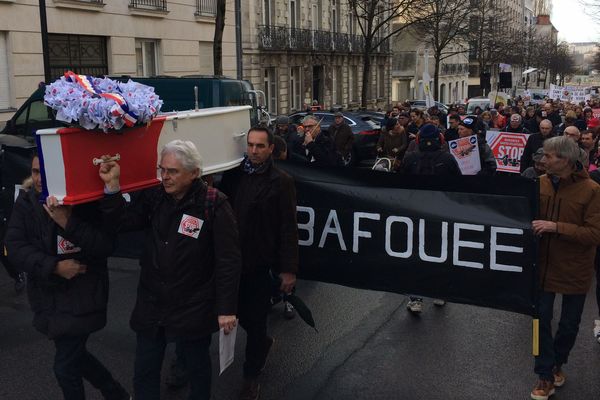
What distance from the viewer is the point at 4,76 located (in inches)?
695

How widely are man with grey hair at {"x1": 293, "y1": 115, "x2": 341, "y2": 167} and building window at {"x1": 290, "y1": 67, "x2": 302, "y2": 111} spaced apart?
1064 inches

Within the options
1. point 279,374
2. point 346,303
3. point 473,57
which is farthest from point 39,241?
point 473,57

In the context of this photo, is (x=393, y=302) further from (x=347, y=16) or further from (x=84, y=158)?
(x=347, y=16)

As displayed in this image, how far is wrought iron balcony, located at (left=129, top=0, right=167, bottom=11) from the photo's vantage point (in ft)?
73.5

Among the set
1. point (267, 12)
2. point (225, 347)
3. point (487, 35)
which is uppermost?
point (487, 35)

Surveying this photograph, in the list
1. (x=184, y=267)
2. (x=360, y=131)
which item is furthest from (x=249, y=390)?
(x=360, y=131)

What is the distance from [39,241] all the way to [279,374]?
2.14 m

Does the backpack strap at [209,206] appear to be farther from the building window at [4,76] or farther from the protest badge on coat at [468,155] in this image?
the building window at [4,76]

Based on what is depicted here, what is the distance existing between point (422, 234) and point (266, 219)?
1.09 m

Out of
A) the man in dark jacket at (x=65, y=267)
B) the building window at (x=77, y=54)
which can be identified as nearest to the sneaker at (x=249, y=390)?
the man in dark jacket at (x=65, y=267)

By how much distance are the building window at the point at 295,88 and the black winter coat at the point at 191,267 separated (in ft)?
106

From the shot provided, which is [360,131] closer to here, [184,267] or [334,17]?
[184,267]

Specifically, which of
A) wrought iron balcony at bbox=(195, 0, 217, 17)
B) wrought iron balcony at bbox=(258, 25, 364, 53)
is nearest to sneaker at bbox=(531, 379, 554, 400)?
wrought iron balcony at bbox=(195, 0, 217, 17)

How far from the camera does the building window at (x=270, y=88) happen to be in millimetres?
33219
